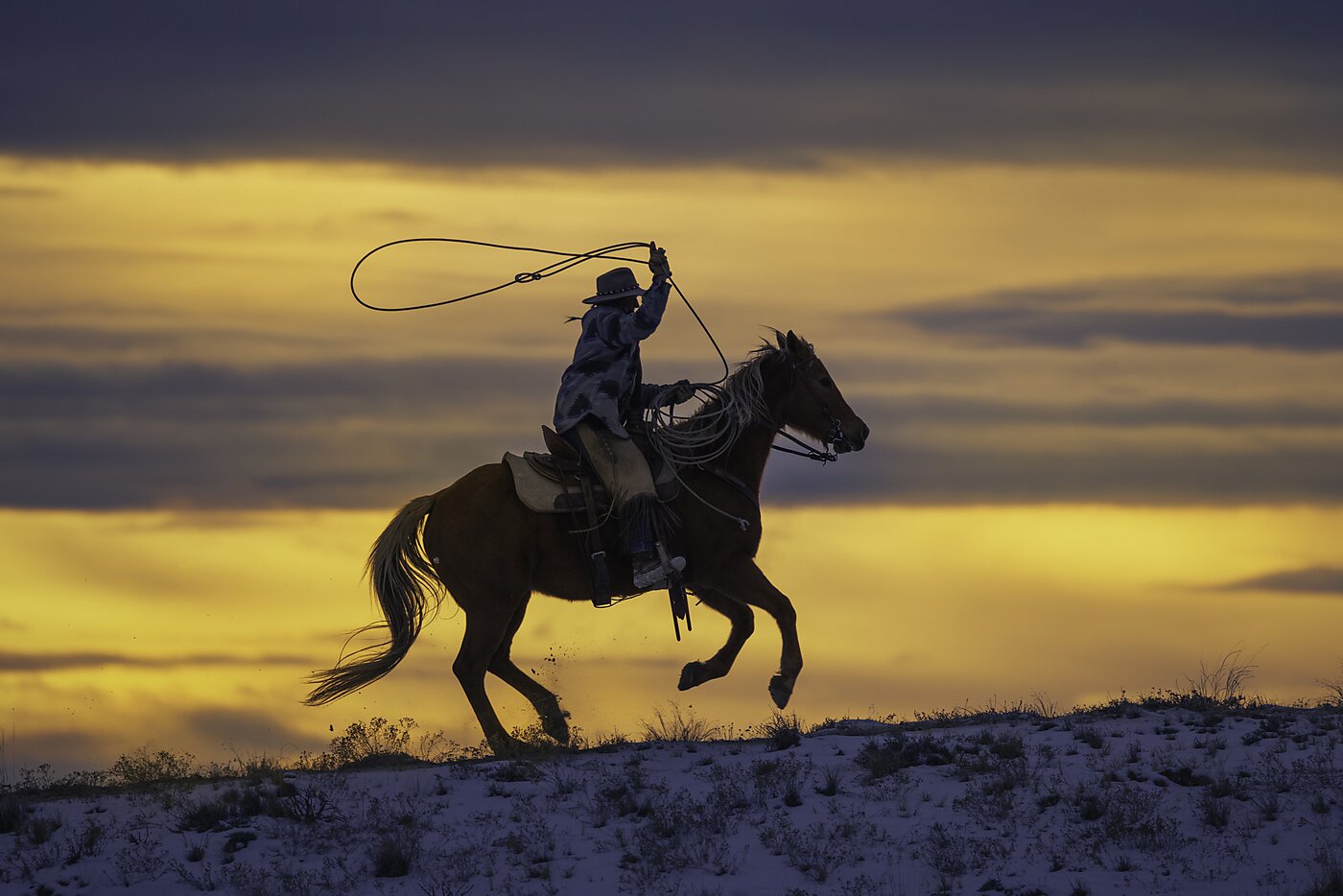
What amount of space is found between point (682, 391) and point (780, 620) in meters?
2.25

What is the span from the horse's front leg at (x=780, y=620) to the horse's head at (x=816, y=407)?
1586mm

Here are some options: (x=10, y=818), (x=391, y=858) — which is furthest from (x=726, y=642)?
(x=10, y=818)

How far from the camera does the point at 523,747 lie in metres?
13.8

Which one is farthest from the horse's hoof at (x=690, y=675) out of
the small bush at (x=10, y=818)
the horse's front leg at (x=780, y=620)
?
the small bush at (x=10, y=818)

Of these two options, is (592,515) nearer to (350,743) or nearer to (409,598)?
(409,598)

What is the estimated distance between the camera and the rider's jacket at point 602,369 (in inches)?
551

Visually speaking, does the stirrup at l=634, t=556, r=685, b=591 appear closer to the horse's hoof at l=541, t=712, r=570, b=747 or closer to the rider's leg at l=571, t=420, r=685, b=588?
the rider's leg at l=571, t=420, r=685, b=588

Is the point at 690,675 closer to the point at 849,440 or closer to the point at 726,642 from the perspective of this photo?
the point at 726,642

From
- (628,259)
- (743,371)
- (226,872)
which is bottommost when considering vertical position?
(226,872)

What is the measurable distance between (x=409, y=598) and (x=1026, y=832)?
18.6 feet

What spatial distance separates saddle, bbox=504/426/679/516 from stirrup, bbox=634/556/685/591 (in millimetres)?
594

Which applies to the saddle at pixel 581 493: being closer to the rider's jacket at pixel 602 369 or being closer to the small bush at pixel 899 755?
the rider's jacket at pixel 602 369

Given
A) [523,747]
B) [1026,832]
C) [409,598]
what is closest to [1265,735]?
[1026,832]

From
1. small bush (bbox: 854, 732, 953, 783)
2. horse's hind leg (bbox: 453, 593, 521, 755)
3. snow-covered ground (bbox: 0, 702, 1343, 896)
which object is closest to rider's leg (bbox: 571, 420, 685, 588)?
horse's hind leg (bbox: 453, 593, 521, 755)
